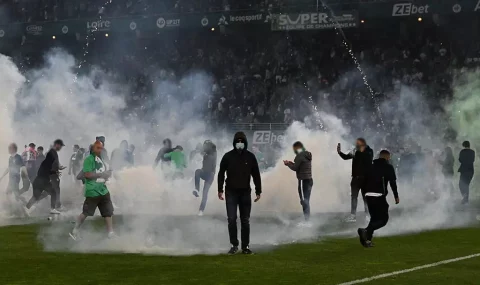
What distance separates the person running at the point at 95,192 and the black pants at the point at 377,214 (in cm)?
396

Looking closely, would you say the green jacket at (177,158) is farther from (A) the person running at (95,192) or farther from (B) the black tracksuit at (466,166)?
(A) the person running at (95,192)

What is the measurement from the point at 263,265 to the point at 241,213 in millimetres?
1595

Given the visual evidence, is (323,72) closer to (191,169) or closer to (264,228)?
(191,169)

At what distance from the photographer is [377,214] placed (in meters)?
13.5

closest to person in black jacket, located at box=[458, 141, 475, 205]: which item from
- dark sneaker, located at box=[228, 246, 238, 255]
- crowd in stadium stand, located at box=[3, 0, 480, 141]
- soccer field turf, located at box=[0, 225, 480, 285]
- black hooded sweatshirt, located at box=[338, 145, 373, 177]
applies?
black hooded sweatshirt, located at box=[338, 145, 373, 177]

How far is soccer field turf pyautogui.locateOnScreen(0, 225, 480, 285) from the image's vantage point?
10.1m

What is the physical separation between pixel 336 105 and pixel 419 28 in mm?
4804

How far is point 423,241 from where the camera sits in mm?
14203

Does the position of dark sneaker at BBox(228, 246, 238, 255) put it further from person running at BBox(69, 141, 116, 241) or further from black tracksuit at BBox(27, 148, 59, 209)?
black tracksuit at BBox(27, 148, 59, 209)

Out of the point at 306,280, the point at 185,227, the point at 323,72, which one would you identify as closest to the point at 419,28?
the point at 323,72

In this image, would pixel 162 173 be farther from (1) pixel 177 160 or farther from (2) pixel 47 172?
(2) pixel 47 172

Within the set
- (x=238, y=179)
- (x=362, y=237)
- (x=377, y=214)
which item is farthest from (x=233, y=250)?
(x=377, y=214)

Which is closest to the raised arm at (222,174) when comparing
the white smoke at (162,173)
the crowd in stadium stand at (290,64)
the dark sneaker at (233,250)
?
the dark sneaker at (233,250)

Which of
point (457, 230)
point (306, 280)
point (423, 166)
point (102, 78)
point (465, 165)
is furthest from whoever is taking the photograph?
point (102, 78)
